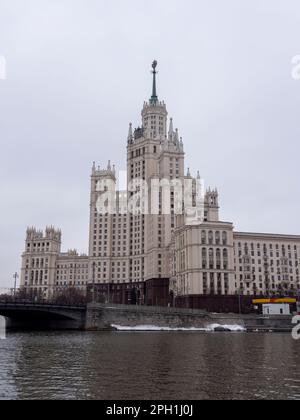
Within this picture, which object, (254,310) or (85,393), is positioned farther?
(254,310)

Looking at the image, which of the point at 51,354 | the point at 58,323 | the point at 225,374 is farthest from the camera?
the point at 58,323

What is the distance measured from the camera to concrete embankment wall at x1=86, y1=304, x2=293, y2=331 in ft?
374

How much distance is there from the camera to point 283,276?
15475 cm

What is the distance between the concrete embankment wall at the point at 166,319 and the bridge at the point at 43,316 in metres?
3.95

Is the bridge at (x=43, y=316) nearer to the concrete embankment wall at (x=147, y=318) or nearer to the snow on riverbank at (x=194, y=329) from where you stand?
the concrete embankment wall at (x=147, y=318)

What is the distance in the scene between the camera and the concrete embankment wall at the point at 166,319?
114 meters

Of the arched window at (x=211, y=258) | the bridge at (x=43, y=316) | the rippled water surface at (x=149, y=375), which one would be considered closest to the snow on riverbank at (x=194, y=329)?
the bridge at (x=43, y=316)

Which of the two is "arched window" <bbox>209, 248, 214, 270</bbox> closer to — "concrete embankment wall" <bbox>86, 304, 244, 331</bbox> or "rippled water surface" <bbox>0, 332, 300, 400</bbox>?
"concrete embankment wall" <bbox>86, 304, 244, 331</bbox>

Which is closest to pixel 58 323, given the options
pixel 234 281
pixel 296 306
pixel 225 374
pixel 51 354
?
pixel 234 281

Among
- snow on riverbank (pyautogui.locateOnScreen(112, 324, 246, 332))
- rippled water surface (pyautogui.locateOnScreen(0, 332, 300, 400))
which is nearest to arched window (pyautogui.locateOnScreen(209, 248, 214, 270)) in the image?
snow on riverbank (pyautogui.locateOnScreen(112, 324, 246, 332))

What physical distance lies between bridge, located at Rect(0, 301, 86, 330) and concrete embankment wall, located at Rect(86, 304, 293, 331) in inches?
155

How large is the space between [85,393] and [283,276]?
137 meters
